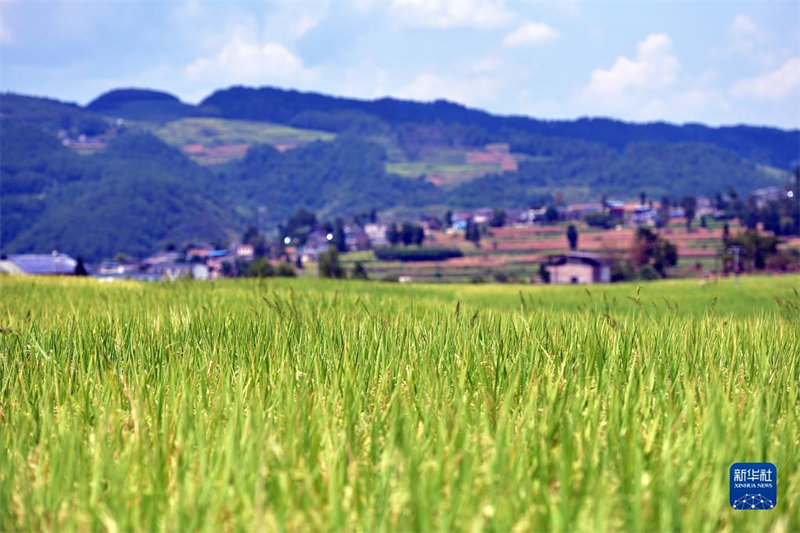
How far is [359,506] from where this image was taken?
279cm

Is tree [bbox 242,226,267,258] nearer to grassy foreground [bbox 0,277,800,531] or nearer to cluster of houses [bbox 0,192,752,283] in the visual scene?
cluster of houses [bbox 0,192,752,283]

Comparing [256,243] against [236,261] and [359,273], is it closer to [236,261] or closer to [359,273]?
[236,261]

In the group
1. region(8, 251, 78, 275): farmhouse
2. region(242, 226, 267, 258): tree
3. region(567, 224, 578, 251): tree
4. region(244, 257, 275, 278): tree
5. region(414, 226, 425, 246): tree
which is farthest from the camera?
region(414, 226, 425, 246): tree

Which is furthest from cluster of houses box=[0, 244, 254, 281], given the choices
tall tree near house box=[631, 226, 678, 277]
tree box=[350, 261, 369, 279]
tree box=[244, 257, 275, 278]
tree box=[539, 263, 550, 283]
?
tall tree near house box=[631, 226, 678, 277]

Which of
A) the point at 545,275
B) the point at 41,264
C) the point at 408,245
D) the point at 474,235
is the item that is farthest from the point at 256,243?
the point at 545,275

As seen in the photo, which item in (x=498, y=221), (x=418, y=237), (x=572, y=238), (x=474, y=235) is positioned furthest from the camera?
(x=498, y=221)

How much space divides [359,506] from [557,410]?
112cm

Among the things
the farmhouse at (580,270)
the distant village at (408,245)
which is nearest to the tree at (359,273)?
the distant village at (408,245)

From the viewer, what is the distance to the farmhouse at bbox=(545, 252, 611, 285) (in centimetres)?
10412

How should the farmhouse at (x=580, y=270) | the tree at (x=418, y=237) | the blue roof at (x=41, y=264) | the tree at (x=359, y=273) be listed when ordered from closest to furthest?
the tree at (x=359, y=273) < the blue roof at (x=41, y=264) < the farmhouse at (x=580, y=270) < the tree at (x=418, y=237)

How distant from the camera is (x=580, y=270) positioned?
10450 centimetres

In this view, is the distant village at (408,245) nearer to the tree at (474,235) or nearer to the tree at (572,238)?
the tree at (474,235)

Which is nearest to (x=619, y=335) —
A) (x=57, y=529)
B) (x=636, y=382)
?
(x=636, y=382)

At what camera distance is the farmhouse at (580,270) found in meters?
Result: 104
